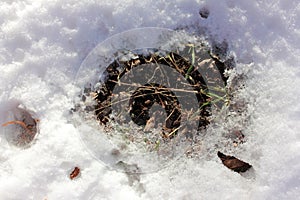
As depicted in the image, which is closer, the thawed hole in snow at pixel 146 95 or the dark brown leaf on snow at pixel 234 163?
the thawed hole in snow at pixel 146 95

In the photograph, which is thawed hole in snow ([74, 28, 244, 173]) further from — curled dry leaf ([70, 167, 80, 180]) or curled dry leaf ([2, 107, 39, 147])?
curled dry leaf ([2, 107, 39, 147])

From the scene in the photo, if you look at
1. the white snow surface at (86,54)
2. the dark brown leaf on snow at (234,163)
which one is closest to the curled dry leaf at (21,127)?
the white snow surface at (86,54)

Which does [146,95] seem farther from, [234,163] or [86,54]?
[234,163]

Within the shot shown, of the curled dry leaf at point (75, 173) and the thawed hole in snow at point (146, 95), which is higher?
the thawed hole in snow at point (146, 95)

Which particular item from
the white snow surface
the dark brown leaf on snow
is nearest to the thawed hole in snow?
the white snow surface

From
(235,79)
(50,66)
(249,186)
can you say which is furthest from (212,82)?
(50,66)

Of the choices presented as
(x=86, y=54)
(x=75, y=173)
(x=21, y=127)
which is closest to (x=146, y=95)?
(x=86, y=54)

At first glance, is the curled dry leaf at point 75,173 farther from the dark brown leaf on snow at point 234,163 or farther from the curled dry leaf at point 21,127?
the dark brown leaf on snow at point 234,163
